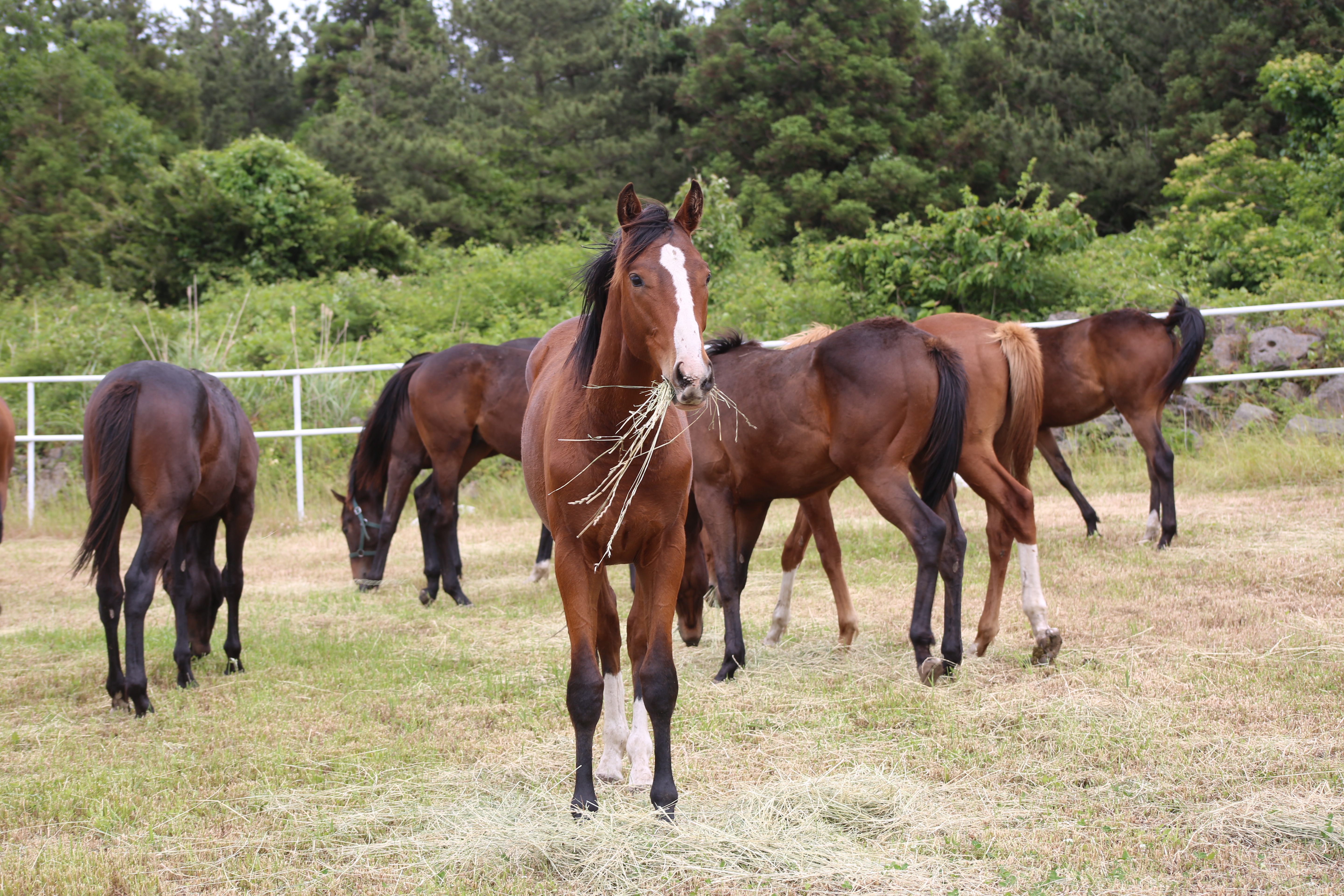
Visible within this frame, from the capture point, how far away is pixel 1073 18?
27125mm

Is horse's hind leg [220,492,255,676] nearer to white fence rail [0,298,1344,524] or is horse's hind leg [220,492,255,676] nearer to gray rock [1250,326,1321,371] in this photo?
white fence rail [0,298,1344,524]

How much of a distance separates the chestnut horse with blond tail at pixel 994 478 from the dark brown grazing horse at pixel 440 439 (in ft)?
8.41

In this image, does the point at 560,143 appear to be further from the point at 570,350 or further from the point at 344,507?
the point at 570,350

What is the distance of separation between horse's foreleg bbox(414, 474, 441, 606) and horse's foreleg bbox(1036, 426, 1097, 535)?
466cm

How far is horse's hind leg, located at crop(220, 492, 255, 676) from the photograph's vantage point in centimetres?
543

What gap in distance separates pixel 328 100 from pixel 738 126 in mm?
17012

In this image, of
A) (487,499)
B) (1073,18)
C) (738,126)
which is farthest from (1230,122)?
(487,499)

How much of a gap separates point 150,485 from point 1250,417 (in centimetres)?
975

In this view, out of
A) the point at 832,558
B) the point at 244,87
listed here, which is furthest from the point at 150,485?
the point at 244,87

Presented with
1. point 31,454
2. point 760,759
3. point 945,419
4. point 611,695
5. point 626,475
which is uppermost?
point 945,419

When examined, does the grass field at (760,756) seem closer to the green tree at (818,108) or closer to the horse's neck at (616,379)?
the horse's neck at (616,379)

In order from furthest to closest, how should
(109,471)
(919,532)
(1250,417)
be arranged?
(1250,417) → (109,471) → (919,532)

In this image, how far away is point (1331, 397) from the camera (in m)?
9.88

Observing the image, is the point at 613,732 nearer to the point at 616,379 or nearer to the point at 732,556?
the point at 616,379
